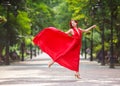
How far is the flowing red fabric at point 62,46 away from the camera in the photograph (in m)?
20.7

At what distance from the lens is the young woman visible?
20734mm

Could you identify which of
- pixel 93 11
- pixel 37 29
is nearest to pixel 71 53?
pixel 93 11

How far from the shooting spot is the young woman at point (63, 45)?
20734 millimetres

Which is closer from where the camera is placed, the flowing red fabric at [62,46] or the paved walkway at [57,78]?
the paved walkway at [57,78]

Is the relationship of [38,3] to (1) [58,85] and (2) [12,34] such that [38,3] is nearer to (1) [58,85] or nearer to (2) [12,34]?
(2) [12,34]

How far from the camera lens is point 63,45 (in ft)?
69.0

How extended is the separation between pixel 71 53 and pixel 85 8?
1311 inches

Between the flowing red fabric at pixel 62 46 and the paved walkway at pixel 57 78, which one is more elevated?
the flowing red fabric at pixel 62 46

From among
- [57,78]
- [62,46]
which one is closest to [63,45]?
[62,46]

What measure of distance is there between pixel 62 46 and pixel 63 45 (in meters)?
0.06

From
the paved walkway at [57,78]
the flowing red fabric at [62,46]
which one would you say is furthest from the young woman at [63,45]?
the paved walkway at [57,78]

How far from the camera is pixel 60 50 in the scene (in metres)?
20.8

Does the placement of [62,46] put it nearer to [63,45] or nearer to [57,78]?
[63,45]

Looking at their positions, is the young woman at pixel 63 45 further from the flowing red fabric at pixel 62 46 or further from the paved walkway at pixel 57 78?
the paved walkway at pixel 57 78
